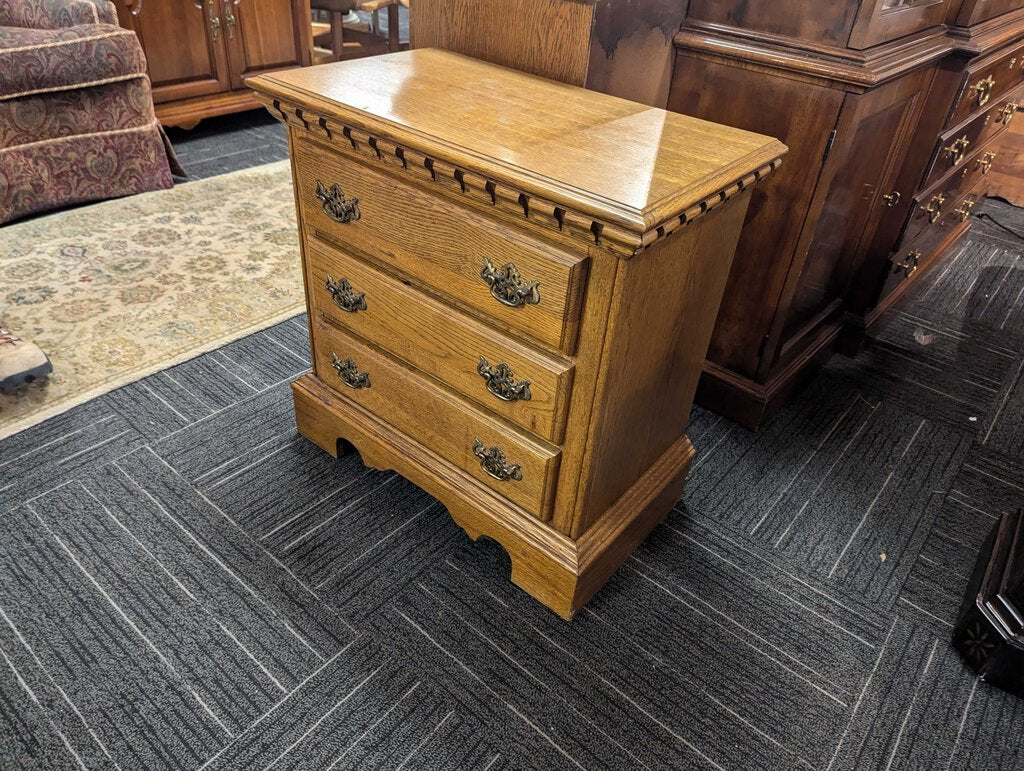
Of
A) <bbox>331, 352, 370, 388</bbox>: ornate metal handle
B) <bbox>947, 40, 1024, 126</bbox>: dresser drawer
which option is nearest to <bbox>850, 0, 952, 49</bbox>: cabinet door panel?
<bbox>947, 40, 1024, 126</bbox>: dresser drawer

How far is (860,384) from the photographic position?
1.96 meters

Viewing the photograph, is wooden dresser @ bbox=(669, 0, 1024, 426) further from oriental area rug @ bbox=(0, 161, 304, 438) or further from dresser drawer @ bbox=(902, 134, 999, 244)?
oriental area rug @ bbox=(0, 161, 304, 438)

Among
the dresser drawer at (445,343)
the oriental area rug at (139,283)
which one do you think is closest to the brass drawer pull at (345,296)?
the dresser drawer at (445,343)

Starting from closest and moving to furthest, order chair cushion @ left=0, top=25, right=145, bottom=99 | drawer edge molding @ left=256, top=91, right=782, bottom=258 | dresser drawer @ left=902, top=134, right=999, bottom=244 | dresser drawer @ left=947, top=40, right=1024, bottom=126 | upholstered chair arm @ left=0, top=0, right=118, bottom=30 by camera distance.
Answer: drawer edge molding @ left=256, top=91, right=782, bottom=258
dresser drawer @ left=947, top=40, right=1024, bottom=126
dresser drawer @ left=902, top=134, right=999, bottom=244
chair cushion @ left=0, top=25, right=145, bottom=99
upholstered chair arm @ left=0, top=0, right=118, bottom=30

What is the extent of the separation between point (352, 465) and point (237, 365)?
50 centimetres

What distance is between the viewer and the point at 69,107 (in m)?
2.38

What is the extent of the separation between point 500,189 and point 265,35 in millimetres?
2885

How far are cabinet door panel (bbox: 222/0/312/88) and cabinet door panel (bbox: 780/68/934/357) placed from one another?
8.60 feet

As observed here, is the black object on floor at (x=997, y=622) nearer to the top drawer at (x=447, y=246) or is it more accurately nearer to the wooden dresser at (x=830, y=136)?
the wooden dresser at (x=830, y=136)

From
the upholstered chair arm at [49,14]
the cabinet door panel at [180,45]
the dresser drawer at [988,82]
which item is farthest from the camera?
the cabinet door panel at [180,45]

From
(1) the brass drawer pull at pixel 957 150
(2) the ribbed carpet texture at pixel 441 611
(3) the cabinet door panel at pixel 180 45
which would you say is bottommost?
(2) the ribbed carpet texture at pixel 441 611

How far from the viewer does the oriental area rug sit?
1795mm

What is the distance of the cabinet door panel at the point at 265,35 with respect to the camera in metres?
3.11

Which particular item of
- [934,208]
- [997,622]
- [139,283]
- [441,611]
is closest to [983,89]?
[934,208]
